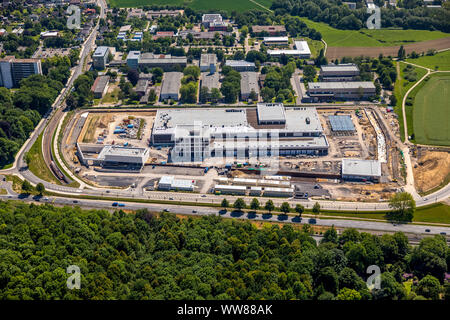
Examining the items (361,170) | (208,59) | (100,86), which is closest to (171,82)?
(208,59)

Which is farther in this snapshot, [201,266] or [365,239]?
[365,239]

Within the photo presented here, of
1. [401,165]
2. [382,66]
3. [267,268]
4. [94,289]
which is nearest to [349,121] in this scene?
[401,165]

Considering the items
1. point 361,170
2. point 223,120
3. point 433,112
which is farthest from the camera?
point 433,112

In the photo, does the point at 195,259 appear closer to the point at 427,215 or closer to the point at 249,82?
the point at 427,215

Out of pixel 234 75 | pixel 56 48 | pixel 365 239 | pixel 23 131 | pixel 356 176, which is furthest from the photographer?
pixel 56 48

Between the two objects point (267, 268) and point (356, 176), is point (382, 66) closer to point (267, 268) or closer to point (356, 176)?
point (356, 176)

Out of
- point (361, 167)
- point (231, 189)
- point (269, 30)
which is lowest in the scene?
point (231, 189)
